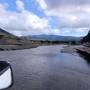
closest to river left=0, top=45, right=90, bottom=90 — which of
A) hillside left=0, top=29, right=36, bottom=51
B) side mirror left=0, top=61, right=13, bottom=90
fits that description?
side mirror left=0, top=61, right=13, bottom=90

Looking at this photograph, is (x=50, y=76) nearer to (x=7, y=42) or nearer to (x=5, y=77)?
(x=5, y=77)

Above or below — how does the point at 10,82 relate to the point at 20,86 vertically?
above

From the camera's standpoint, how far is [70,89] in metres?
15.4

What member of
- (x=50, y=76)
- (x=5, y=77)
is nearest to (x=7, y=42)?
(x=50, y=76)

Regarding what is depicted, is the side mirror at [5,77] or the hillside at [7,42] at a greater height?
the side mirror at [5,77]

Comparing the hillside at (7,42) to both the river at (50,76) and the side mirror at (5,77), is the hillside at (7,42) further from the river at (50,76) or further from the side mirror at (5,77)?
the side mirror at (5,77)

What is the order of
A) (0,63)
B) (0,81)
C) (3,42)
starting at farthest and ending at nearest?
1. (3,42)
2. (0,63)
3. (0,81)

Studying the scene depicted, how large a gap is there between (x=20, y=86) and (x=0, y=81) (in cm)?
1144

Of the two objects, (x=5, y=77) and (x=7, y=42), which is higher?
(x=5, y=77)

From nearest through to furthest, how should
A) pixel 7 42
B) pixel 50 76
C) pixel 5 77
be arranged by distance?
pixel 5 77 < pixel 50 76 < pixel 7 42

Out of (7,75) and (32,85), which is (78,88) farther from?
(7,75)

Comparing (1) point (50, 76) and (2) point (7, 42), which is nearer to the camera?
(1) point (50, 76)

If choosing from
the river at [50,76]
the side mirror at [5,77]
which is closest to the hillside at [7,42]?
the river at [50,76]

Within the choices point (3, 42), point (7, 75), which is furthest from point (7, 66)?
point (3, 42)
